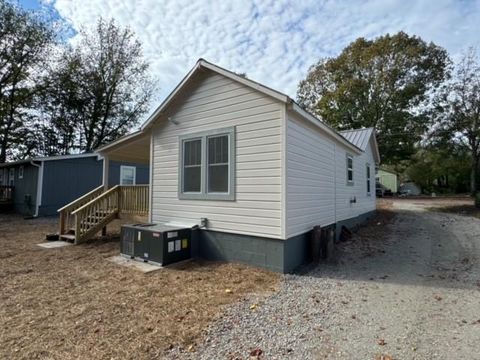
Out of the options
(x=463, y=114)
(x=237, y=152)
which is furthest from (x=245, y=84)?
(x=463, y=114)

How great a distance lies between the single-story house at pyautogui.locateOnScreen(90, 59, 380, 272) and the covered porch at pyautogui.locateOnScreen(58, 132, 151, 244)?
22.5 inches

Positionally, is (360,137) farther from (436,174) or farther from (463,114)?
(436,174)

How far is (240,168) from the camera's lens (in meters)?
6.25

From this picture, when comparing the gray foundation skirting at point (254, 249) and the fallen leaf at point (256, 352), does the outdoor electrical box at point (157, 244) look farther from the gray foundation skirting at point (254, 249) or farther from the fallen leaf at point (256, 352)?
the fallen leaf at point (256, 352)

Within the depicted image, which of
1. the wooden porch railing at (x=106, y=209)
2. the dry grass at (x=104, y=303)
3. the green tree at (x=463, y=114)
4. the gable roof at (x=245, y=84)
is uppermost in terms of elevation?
the green tree at (x=463, y=114)

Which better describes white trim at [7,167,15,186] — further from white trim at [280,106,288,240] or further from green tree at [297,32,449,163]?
green tree at [297,32,449,163]

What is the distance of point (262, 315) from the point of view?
3795 millimetres

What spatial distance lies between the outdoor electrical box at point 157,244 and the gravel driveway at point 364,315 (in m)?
2.54

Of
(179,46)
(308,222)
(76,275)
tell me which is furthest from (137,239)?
(179,46)

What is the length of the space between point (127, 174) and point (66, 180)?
3263 millimetres

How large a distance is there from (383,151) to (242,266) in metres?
23.3

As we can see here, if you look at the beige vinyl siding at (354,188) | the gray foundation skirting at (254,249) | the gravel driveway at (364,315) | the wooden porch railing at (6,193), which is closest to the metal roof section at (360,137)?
the beige vinyl siding at (354,188)

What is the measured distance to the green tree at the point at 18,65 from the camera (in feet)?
66.5

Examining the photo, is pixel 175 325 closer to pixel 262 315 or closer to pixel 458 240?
pixel 262 315
